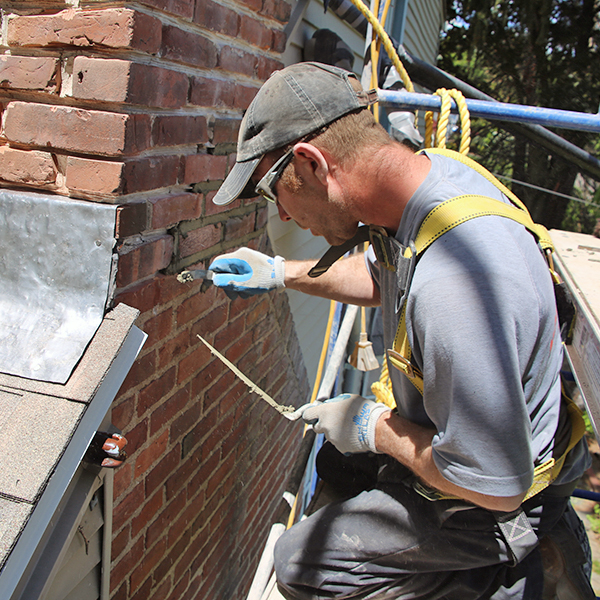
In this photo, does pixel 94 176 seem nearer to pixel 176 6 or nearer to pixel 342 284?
pixel 176 6

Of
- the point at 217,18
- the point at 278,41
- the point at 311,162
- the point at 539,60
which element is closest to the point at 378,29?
the point at 278,41

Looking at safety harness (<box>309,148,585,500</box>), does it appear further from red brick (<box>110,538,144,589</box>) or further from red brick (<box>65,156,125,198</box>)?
red brick (<box>110,538,144,589</box>)

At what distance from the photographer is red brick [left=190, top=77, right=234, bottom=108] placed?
154cm

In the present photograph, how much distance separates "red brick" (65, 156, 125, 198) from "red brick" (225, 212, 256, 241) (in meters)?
0.74

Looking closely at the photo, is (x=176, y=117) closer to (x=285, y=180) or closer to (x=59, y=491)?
(x=285, y=180)

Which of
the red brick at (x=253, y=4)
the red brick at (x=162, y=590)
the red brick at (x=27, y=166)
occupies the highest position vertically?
the red brick at (x=253, y=4)

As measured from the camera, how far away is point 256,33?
1874 mm

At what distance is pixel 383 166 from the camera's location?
4.83ft

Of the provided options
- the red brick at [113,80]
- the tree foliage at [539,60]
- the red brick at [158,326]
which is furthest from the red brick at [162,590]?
the tree foliage at [539,60]

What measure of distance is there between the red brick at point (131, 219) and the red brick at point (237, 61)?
627 millimetres

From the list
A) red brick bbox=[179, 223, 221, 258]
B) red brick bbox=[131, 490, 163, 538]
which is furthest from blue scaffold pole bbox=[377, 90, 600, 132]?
red brick bbox=[131, 490, 163, 538]

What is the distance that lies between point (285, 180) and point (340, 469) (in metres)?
1.35

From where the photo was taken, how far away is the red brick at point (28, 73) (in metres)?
1.28

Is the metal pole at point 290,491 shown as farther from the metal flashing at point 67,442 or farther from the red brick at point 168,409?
the metal flashing at point 67,442
